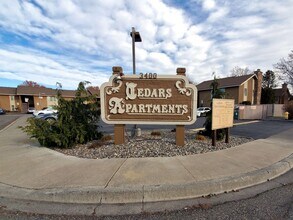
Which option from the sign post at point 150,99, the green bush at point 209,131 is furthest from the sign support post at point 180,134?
the green bush at point 209,131

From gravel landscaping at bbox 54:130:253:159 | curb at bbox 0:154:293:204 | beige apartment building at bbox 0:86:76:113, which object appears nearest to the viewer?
curb at bbox 0:154:293:204

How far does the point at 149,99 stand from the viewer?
6234 millimetres

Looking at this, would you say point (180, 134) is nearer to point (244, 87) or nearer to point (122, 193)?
point (122, 193)

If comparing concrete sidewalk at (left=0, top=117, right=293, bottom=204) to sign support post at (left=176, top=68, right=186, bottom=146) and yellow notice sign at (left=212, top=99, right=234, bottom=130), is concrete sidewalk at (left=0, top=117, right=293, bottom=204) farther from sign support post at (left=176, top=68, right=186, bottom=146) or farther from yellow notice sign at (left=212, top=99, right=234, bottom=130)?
yellow notice sign at (left=212, top=99, right=234, bottom=130)

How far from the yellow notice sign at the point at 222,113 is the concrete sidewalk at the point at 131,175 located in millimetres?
1213

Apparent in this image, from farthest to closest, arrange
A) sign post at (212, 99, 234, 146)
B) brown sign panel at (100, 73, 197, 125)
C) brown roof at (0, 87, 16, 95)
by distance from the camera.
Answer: brown roof at (0, 87, 16, 95) < sign post at (212, 99, 234, 146) < brown sign panel at (100, 73, 197, 125)

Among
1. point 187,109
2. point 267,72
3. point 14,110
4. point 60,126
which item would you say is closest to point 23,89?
point 14,110

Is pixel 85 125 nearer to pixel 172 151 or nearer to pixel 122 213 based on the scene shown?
pixel 172 151

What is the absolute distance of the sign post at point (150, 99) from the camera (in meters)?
6.20

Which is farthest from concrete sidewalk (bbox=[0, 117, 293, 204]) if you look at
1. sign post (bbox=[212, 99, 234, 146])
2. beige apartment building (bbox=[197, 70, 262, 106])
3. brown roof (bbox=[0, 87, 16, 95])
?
brown roof (bbox=[0, 87, 16, 95])

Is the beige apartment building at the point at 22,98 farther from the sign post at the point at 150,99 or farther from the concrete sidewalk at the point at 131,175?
the concrete sidewalk at the point at 131,175

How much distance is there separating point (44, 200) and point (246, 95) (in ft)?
118

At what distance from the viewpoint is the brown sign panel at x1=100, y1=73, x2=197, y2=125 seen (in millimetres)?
6199

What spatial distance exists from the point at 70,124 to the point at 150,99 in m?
3.08
